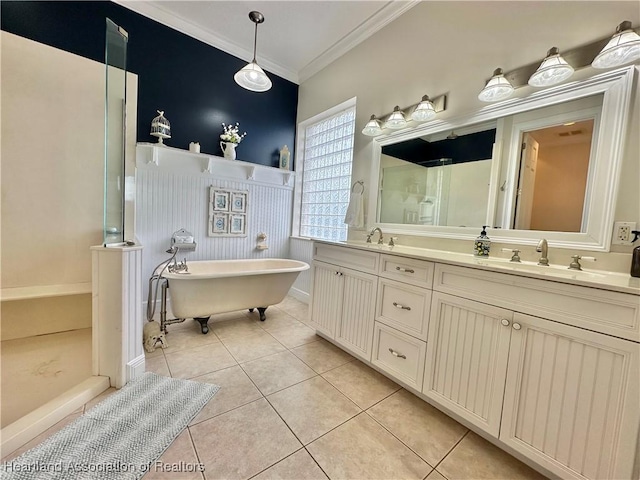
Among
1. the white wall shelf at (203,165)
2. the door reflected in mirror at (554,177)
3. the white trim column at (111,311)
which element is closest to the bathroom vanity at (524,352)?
the door reflected in mirror at (554,177)

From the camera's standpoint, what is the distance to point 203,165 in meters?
3.03

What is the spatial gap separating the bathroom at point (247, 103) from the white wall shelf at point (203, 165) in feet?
0.51

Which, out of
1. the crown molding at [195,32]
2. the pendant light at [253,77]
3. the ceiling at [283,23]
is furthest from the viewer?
the crown molding at [195,32]

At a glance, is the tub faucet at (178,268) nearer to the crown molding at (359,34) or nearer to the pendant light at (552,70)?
the crown molding at (359,34)

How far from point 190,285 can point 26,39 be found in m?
2.47

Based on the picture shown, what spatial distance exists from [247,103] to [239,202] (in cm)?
133

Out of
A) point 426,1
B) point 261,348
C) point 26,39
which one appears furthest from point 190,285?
point 426,1

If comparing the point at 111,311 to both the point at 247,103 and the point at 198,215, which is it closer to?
the point at 198,215

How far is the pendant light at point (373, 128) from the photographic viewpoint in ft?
8.18

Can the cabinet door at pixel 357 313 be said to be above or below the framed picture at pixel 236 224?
below

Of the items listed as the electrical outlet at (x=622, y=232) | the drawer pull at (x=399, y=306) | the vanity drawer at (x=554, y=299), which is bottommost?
the drawer pull at (x=399, y=306)

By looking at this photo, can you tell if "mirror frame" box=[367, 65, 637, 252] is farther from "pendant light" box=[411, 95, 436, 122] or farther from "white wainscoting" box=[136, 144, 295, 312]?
"white wainscoting" box=[136, 144, 295, 312]

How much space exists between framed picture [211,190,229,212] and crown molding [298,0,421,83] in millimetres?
2073

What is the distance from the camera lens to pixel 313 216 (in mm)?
3662
